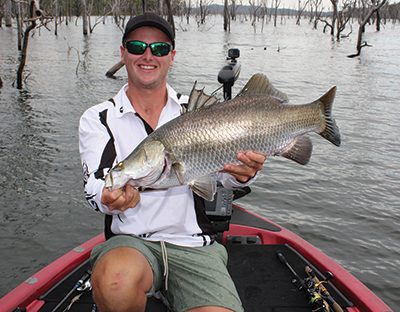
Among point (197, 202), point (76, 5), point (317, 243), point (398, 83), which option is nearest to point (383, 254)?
point (317, 243)

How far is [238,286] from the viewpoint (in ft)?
13.4

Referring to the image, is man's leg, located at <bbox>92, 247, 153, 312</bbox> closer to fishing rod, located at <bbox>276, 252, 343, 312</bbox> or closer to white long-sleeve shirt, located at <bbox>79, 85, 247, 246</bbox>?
white long-sleeve shirt, located at <bbox>79, 85, 247, 246</bbox>

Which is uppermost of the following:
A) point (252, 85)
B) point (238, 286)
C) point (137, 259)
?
point (252, 85)

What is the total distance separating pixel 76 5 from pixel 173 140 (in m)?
79.9

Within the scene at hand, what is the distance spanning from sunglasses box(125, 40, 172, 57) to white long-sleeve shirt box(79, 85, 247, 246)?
0.36 m

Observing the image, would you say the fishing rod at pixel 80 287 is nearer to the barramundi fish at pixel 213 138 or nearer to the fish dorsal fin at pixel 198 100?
the barramundi fish at pixel 213 138

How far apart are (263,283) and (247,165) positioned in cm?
152

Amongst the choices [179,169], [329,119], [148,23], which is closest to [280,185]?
[329,119]

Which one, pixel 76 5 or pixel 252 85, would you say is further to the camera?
pixel 76 5

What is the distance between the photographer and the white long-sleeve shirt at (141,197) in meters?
3.20

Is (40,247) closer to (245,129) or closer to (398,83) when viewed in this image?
(245,129)

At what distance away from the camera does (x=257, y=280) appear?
164 inches

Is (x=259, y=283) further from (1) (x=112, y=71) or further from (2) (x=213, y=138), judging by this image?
(1) (x=112, y=71)

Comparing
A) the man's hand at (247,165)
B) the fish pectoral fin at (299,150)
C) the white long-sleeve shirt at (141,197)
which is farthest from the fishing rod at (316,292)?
the man's hand at (247,165)
